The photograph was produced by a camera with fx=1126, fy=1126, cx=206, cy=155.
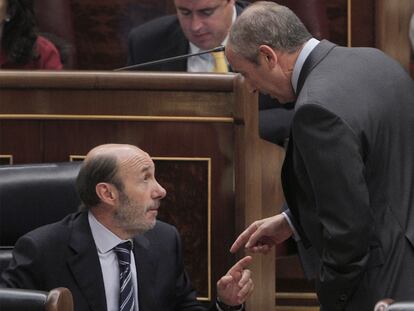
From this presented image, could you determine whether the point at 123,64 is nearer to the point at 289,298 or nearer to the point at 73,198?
the point at 289,298

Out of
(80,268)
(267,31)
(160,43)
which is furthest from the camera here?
(160,43)

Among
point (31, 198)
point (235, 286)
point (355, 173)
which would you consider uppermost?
point (355, 173)

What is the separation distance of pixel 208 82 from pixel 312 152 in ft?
2.17

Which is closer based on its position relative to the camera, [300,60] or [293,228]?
[300,60]

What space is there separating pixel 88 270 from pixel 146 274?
0.10 metres

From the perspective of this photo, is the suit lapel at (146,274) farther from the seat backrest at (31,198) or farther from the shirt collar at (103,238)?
the seat backrest at (31,198)

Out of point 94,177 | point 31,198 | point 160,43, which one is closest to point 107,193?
point 94,177

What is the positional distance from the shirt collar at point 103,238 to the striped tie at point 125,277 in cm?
1

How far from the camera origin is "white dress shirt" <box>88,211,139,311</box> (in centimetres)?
184

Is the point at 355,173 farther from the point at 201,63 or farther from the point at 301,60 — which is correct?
the point at 201,63

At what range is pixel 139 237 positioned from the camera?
1.91 meters

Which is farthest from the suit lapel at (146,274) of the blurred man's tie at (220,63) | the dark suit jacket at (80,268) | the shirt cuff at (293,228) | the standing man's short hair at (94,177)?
the blurred man's tie at (220,63)

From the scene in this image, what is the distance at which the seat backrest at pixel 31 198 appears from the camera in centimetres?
191

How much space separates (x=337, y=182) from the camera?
1580 millimetres
